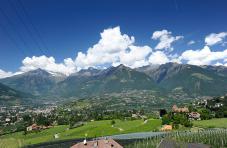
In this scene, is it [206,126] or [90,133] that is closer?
[206,126]

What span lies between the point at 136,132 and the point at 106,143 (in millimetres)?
86633

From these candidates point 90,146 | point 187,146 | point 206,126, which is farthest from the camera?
point 206,126

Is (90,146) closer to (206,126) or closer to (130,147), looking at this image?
(130,147)

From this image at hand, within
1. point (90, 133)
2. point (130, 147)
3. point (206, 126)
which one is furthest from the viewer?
point (90, 133)

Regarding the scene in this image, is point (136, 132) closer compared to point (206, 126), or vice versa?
point (206, 126)

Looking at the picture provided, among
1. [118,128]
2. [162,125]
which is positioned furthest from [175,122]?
[118,128]

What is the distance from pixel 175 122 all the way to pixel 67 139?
57421 millimetres

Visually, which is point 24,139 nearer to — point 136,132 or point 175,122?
point 136,132

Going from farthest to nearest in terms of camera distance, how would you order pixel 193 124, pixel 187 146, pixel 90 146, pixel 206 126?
pixel 193 124 → pixel 206 126 → pixel 90 146 → pixel 187 146

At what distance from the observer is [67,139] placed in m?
183

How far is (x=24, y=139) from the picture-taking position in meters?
196

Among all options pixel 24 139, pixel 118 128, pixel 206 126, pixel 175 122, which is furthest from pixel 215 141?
pixel 24 139

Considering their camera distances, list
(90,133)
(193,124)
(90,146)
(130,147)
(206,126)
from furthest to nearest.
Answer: (90,133)
(193,124)
(206,126)
(130,147)
(90,146)

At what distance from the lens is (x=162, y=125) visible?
18100 centimetres
